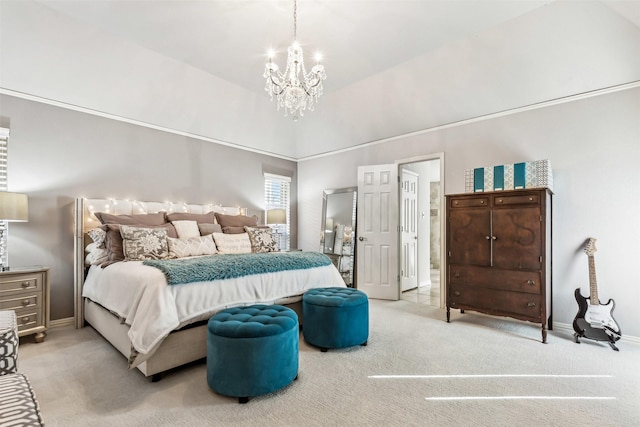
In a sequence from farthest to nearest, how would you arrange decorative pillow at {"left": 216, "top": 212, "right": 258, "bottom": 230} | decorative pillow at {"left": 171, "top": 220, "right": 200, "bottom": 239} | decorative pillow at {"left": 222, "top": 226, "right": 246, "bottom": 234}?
decorative pillow at {"left": 216, "top": 212, "right": 258, "bottom": 230}, decorative pillow at {"left": 222, "top": 226, "right": 246, "bottom": 234}, decorative pillow at {"left": 171, "top": 220, "right": 200, "bottom": 239}

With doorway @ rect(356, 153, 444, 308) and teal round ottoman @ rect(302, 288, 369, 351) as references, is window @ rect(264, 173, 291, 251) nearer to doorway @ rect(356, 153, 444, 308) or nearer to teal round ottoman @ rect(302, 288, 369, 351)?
doorway @ rect(356, 153, 444, 308)

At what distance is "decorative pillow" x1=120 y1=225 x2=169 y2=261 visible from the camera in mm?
3186

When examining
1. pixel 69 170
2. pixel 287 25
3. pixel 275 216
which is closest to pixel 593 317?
pixel 287 25

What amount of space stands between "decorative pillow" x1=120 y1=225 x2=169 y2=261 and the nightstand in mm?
819

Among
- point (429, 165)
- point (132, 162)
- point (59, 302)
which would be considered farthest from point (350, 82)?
point (59, 302)

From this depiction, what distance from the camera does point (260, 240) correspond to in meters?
4.31

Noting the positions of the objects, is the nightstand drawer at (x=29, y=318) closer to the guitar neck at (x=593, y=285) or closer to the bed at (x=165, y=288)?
the bed at (x=165, y=288)

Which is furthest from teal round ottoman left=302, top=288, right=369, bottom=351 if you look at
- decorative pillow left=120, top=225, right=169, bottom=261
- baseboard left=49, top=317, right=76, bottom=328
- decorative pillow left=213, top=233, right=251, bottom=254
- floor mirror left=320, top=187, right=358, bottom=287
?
baseboard left=49, top=317, right=76, bottom=328

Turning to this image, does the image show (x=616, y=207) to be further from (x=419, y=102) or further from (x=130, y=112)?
(x=130, y=112)

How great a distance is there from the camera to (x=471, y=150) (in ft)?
14.1

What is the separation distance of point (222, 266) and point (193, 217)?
6.49ft

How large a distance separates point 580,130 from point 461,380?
3034mm

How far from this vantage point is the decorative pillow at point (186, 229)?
398 cm

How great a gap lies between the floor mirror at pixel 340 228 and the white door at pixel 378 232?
0.82 ft
